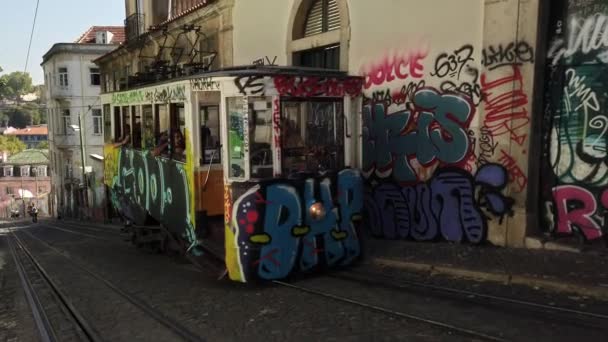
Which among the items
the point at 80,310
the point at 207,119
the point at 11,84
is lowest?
the point at 80,310

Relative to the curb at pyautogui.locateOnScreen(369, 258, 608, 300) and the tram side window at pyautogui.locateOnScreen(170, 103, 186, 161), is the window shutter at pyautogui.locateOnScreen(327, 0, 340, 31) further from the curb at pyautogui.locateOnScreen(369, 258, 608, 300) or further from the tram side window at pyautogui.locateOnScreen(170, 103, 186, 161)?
the curb at pyautogui.locateOnScreen(369, 258, 608, 300)

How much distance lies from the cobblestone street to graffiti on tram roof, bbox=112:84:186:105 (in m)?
2.64

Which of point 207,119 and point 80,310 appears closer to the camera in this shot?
point 80,310

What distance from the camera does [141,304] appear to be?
240 inches

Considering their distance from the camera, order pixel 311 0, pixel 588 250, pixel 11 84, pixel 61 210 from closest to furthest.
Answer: pixel 588 250
pixel 311 0
pixel 61 210
pixel 11 84

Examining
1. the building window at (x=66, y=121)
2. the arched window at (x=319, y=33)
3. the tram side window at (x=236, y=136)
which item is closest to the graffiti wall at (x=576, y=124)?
the arched window at (x=319, y=33)

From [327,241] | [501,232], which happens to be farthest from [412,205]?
[327,241]

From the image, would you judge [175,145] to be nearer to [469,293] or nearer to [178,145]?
[178,145]

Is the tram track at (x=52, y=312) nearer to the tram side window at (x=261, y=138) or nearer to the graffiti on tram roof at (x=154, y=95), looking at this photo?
the tram side window at (x=261, y=138)

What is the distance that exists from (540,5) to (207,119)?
4.83 metres

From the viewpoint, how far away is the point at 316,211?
20.9 ft

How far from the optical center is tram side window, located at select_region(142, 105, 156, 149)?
8906mm

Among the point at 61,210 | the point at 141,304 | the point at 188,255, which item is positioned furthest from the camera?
the point at 61,210

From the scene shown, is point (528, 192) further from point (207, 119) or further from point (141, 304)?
point (141, 304)
